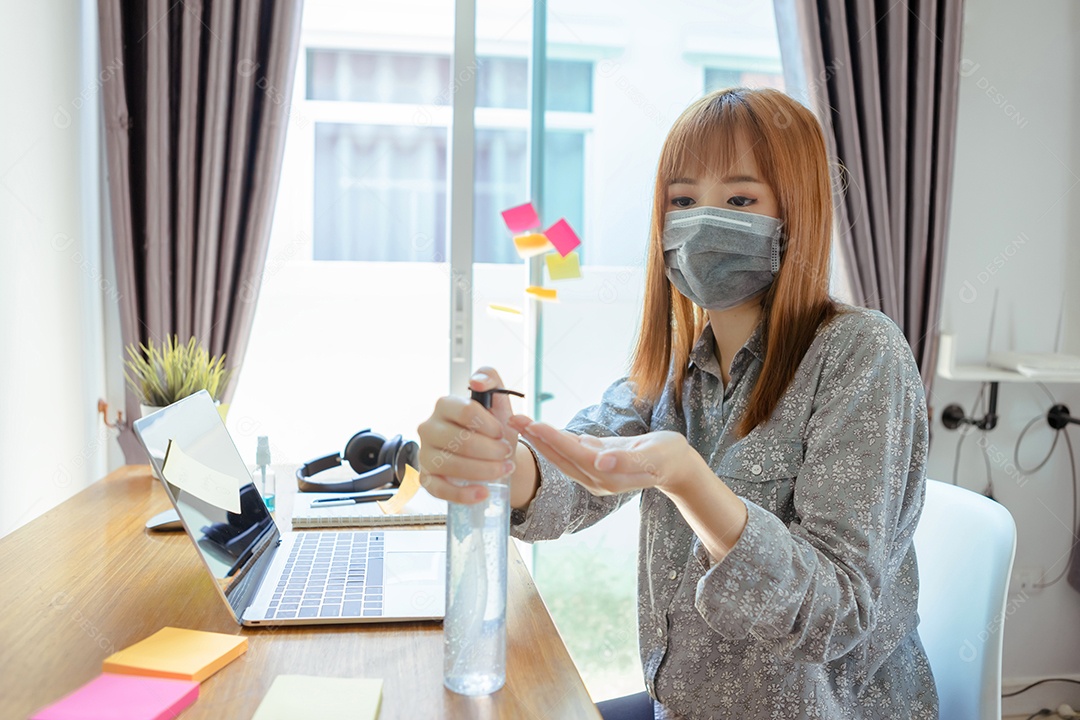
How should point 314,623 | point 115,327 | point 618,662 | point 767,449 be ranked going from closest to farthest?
point 314,623
point 767,449
point 115,327
point 618,662

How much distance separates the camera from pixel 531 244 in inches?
93.0

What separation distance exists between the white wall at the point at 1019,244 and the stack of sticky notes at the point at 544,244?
107cm

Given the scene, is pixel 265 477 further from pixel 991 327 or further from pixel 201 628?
pixel 991 327

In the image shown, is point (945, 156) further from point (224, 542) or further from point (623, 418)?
point (224, 542)

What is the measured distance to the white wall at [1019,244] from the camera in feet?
7.88

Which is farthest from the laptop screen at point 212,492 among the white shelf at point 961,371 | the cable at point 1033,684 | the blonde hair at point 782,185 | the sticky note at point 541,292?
the cable at point 1033,684

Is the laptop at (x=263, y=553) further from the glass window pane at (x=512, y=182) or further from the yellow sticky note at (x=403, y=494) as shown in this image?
the glass window pane at (x=512, y=182)

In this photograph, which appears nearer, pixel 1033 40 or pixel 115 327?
pixel 115 327

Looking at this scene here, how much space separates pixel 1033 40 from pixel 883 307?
0.88m

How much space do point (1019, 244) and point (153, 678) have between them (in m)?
2.47

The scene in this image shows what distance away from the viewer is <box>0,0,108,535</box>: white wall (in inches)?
62.4

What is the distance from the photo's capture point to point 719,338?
124cm

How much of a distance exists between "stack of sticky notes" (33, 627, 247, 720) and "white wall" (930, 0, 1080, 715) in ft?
7.15

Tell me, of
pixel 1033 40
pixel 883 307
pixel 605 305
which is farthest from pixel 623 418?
pixel 1033 40
